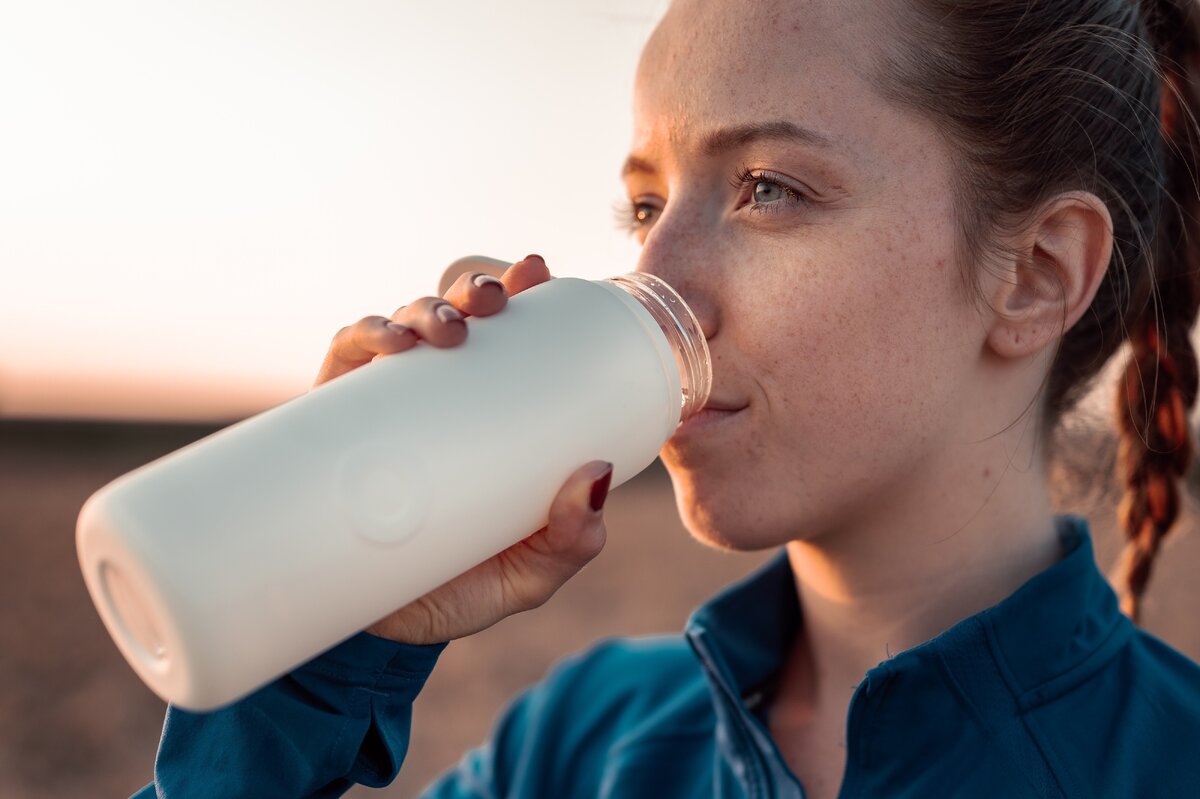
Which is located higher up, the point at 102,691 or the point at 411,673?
the point at 411,673

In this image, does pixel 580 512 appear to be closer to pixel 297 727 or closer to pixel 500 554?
pixel 500 554

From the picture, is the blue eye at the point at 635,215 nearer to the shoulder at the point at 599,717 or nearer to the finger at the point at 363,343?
the finger at the point at 363,343

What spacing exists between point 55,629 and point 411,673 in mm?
2990

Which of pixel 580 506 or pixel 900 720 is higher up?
pixel 580 506

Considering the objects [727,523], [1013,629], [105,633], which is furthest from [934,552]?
[105,633]

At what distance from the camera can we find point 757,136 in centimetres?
111

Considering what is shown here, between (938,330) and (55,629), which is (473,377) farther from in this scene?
(55,629)

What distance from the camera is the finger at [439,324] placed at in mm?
852

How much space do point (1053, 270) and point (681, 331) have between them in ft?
1.54

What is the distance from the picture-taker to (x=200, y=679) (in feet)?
2.21

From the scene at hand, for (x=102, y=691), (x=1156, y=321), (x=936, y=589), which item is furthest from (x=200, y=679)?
(x=102, y=691)

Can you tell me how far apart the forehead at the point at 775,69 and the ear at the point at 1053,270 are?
241 millimetres

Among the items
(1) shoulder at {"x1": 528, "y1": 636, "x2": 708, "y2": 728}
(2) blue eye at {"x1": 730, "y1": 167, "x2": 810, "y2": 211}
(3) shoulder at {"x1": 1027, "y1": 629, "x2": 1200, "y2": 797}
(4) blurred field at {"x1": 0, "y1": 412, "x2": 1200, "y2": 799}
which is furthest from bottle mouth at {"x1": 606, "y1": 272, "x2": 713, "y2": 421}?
(4) blurred field at {"x1": 0, "y1": 412, "x2": 1200, "y2": 799}

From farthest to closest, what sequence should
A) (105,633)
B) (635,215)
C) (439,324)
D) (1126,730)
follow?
(105,633) < (635,215) < (1126,730) < (439,324)
